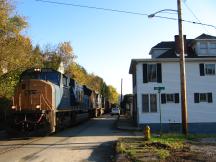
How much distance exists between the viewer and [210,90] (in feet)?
122

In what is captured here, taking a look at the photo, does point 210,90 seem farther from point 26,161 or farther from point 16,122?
point 26,161

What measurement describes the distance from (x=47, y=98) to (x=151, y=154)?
36.7 ft

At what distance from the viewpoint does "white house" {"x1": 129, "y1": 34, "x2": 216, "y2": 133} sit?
3619 centimetres

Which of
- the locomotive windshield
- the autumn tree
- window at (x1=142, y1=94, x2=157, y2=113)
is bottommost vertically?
window at (x1=142, y1=94, x2=157, y2=113)

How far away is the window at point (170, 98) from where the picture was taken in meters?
36.3

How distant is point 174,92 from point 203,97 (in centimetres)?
286

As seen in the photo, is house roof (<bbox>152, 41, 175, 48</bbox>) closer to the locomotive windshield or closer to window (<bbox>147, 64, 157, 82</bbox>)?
window (<bbox>147, 64, 157, 82</bbox>)

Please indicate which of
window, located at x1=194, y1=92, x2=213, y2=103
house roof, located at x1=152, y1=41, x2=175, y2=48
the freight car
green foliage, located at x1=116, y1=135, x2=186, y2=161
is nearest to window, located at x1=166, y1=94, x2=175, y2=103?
window, located at x1=194, y1=92, x2=213, y2=103

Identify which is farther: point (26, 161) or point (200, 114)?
point (200, 114)

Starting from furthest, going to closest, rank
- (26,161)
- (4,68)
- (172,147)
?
1. (4,68)
2. (172,147)
3. (26,161)

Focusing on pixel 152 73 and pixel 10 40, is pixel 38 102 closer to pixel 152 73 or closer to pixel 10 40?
pixel 10 40

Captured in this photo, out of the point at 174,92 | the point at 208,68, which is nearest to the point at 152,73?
the point at 174,92

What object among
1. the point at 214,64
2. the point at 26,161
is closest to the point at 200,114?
the point at 214,64

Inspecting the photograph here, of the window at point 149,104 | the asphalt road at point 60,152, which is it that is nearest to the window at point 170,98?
the window at point 149,104
